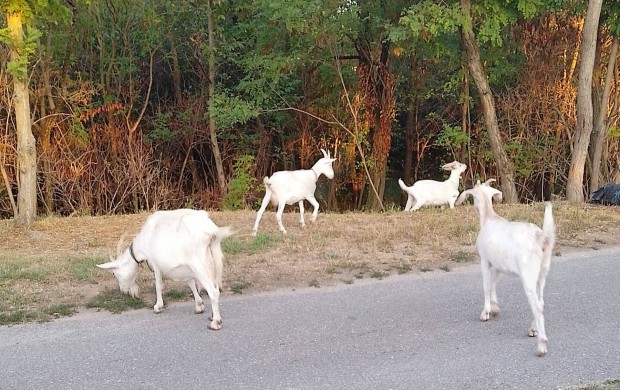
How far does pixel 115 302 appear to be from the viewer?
24.7ft

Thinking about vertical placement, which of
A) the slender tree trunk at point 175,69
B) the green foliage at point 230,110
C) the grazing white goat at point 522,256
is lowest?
the grazing white goat at point 522,256

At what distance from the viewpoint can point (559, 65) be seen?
21250 millimetres

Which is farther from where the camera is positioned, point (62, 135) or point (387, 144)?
point (387, 144)

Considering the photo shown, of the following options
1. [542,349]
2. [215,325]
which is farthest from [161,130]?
[542,349]

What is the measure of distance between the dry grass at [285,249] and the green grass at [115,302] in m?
0.15

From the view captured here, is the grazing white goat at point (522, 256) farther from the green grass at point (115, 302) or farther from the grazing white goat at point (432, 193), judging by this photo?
the grazing white goat at point (432, 193)

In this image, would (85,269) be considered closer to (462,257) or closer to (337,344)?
(337,344)

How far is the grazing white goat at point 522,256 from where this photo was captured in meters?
5.70

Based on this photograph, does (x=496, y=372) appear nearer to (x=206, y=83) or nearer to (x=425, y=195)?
(x=425, y=195)

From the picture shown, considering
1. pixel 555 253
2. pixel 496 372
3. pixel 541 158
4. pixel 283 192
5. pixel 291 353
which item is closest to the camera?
pixel 496 372

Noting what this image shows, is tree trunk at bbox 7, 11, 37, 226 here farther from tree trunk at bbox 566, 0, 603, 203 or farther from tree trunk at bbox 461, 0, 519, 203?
tree trunk at bbox 566, 0, 603, 203

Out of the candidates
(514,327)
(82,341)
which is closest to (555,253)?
(514,327)

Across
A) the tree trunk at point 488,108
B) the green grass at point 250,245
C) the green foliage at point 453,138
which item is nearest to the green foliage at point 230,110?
the green foliage at point 453,138

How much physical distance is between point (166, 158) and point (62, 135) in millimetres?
3954
